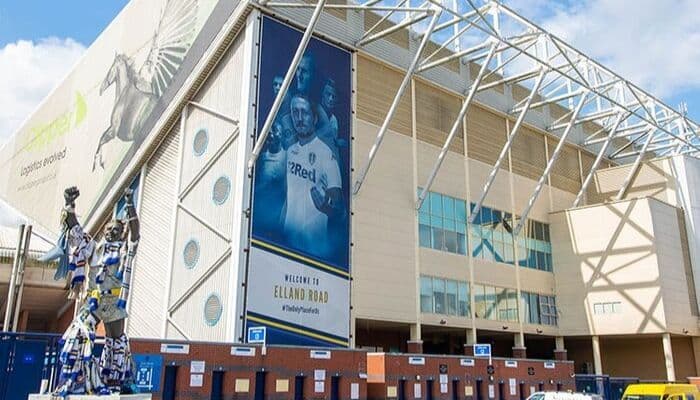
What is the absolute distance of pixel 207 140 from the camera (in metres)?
29.8

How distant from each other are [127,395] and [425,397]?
1621cm

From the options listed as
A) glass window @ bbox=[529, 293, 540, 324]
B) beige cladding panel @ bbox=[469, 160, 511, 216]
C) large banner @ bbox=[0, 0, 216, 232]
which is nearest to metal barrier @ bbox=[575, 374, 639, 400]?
glass window @ bbox=[529, 293, 540, 324]

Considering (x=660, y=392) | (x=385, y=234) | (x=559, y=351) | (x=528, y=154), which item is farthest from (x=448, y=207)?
(x=660, y=392)

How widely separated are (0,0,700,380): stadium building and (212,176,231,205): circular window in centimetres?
9

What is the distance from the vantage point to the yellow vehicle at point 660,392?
2184 cm

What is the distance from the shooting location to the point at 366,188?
32.0 m

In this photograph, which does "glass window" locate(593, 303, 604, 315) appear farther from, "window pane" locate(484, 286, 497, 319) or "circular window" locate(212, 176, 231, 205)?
"circular window" locate(212, 176, 231, 205)

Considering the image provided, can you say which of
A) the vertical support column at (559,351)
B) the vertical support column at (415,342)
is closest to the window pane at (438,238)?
the vertical support column at (415,342)

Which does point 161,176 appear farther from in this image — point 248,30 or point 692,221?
point 692,221

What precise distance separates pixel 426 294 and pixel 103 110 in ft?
79.1

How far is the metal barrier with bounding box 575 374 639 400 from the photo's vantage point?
31.3m

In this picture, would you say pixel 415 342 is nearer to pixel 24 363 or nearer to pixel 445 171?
pixel 445 171

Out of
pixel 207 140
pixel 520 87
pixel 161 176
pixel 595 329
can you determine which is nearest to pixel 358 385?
pixel 207 140

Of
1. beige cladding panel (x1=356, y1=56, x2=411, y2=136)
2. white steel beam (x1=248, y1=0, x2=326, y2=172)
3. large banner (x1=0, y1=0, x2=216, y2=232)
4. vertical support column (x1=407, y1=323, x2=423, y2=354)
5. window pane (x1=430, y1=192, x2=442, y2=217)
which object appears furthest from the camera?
window pane (x1=430, y1=192, x2=442, y2=217)
